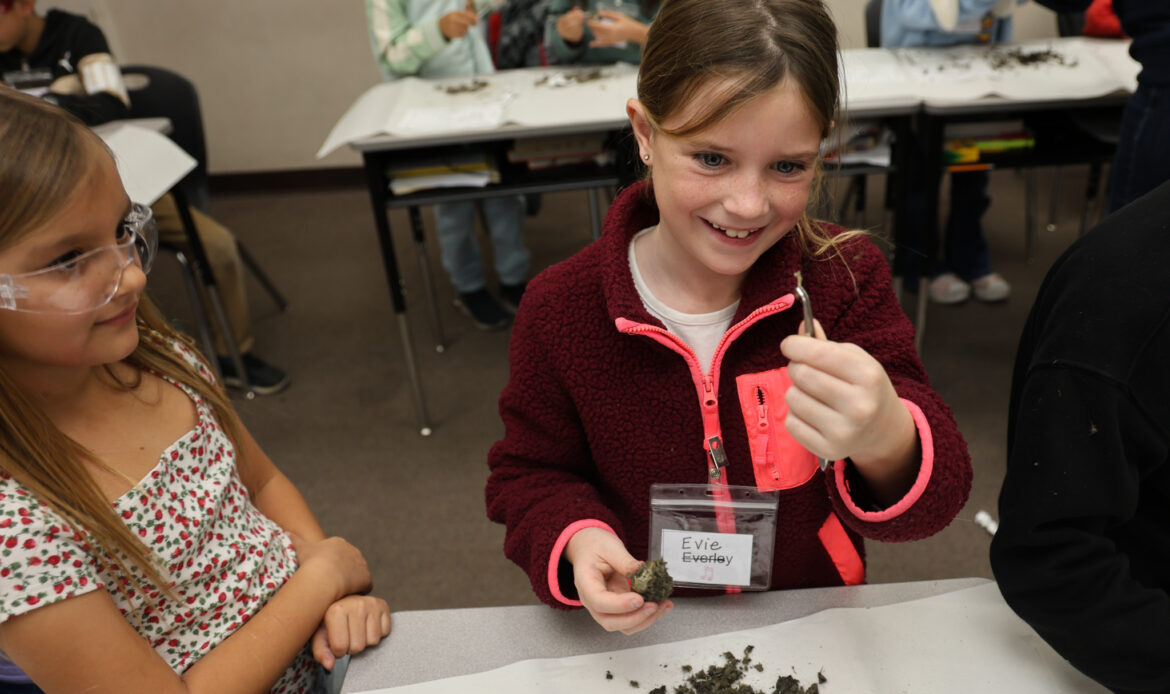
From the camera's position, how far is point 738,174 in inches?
32.8

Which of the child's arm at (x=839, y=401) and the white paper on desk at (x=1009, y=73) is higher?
the child's arm at (x=839, y=401)

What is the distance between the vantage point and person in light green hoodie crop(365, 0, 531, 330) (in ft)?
8.98

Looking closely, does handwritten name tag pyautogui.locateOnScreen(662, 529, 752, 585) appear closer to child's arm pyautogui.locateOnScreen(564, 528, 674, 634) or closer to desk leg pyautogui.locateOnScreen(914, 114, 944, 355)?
child's arm pyautogui.locateOnScreen(564, 528, 674, 634)

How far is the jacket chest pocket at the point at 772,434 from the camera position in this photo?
94cm

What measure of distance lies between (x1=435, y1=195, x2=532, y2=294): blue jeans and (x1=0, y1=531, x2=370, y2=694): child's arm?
226 cm

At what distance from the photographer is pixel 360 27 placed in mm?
4445

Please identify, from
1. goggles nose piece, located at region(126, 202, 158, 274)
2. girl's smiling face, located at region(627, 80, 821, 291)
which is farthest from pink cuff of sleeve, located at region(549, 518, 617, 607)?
goggles nose piece, located at region(126, 202, 158, 274)

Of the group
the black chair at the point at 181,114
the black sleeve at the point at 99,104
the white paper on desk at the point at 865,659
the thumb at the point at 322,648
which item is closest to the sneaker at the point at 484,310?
the black chair at the point at 181,114

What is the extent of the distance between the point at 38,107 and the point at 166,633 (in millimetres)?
571

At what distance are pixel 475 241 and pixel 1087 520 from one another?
2.74m

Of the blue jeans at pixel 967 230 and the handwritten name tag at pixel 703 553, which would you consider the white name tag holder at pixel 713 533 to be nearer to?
the handwritten name tag at pixel 703 553

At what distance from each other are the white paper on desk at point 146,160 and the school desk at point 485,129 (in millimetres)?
483

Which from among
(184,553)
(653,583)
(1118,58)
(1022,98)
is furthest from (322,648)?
(1118,58)

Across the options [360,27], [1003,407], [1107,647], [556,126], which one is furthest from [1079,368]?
[360,27]
